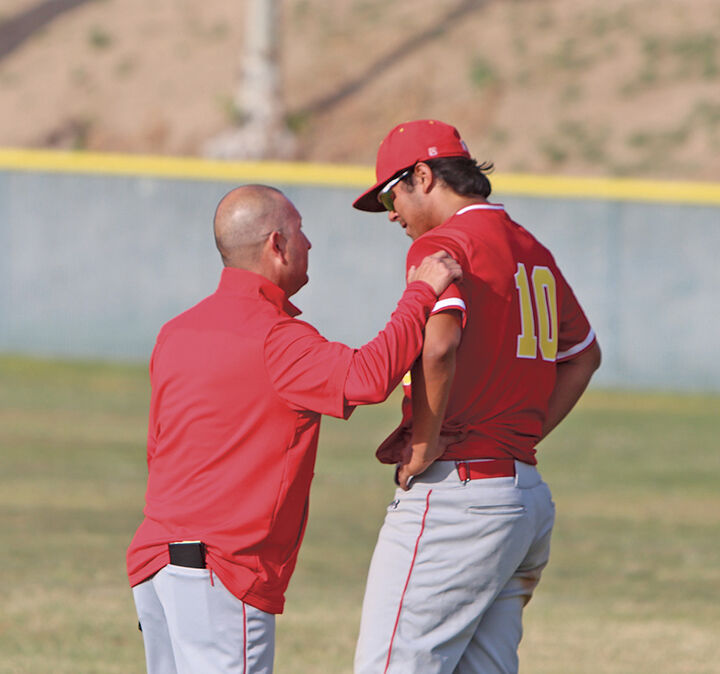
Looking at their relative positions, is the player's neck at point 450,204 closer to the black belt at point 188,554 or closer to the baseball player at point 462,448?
the baseball player at point 462,448

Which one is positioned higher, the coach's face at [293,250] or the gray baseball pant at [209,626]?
the coach's face at [293,250]

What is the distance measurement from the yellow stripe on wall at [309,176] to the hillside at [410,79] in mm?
7561

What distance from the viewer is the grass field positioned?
22.0ft

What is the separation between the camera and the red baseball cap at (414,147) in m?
3.95

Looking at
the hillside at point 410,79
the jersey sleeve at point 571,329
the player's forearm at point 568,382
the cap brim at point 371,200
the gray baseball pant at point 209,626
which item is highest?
the hillside at point 410,79

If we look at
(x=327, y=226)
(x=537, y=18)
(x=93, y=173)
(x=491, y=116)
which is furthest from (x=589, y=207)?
(x=537, y=18)

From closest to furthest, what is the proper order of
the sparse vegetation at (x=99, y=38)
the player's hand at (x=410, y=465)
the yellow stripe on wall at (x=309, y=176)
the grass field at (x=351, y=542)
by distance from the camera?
the player's hand at (x=410, y=465) → the grass field at (x=351, y=542) → the yellow stripe on wall at (x=309, y=176) → the sparse vegetation at (x=99, y=38)

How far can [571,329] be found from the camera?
4309mm

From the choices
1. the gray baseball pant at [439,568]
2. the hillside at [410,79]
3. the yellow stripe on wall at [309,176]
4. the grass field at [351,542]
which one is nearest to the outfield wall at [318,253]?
the yellow stripe on wall at [309,176]

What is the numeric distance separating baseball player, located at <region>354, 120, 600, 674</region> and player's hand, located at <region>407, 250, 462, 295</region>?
4cm

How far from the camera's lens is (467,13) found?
1262 inches

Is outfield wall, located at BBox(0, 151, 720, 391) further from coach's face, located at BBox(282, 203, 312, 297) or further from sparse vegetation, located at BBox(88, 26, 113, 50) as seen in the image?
coach's face, located at BBox(282, 203, 312, 297)

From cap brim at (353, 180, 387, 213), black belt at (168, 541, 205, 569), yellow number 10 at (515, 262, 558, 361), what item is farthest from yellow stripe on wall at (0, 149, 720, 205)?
black belt at (168, 541, 205, 569)

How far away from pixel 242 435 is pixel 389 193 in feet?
2.96
